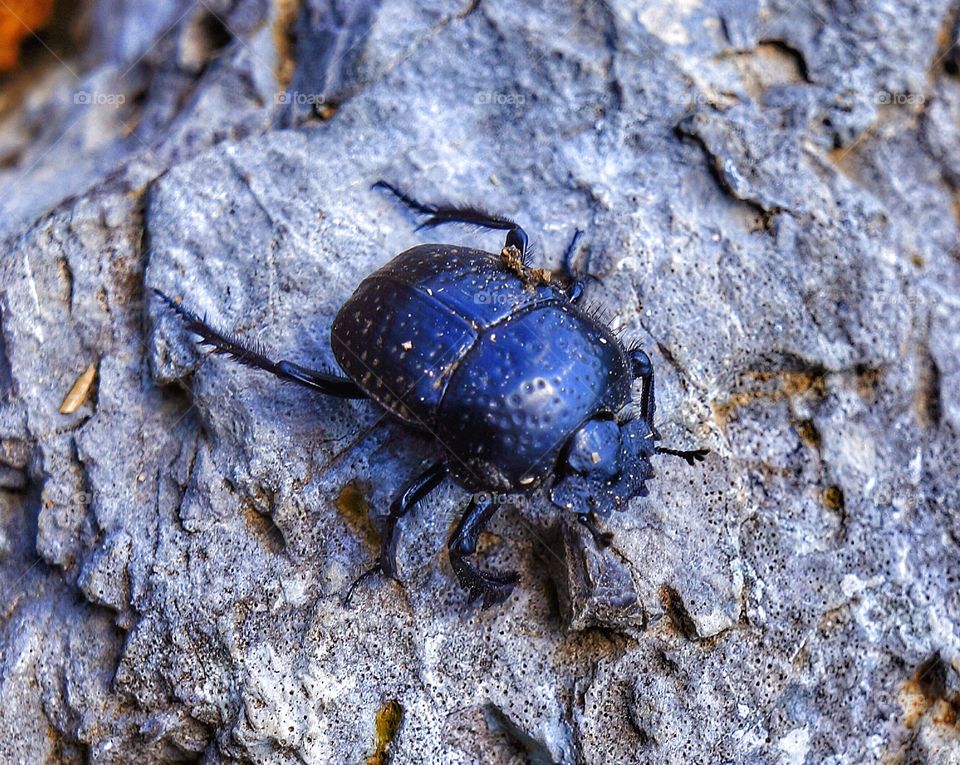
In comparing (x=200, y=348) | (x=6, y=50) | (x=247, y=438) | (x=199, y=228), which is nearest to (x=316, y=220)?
(x=199, y=228)

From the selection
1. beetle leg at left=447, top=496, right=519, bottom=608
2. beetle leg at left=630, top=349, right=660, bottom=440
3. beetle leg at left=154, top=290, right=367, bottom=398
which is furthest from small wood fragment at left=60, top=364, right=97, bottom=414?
beetle leg at left=630, top=349, right=660, bottom=440

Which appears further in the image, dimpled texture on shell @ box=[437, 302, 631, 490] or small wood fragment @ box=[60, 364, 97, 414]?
small wood fragment @ box=[60, 364, 97, 414]

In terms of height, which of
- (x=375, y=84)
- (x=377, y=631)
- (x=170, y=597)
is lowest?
(x=377, y=631)

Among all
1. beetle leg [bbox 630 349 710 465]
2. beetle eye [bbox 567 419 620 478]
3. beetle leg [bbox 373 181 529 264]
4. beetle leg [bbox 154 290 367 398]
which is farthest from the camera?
beetle leg [bbox 373 181 529 264]

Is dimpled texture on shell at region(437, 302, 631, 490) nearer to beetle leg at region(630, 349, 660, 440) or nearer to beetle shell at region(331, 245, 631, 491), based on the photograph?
beetle shell at region(331, 245, 631, 491)

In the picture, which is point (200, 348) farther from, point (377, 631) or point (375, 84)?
point (375, 84)

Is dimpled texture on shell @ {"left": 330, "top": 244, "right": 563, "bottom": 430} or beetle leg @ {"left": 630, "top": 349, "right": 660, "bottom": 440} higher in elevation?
dimpled texture on shell @ {"left": 330, "top": 244, "right": 563, "bottom": 430}
